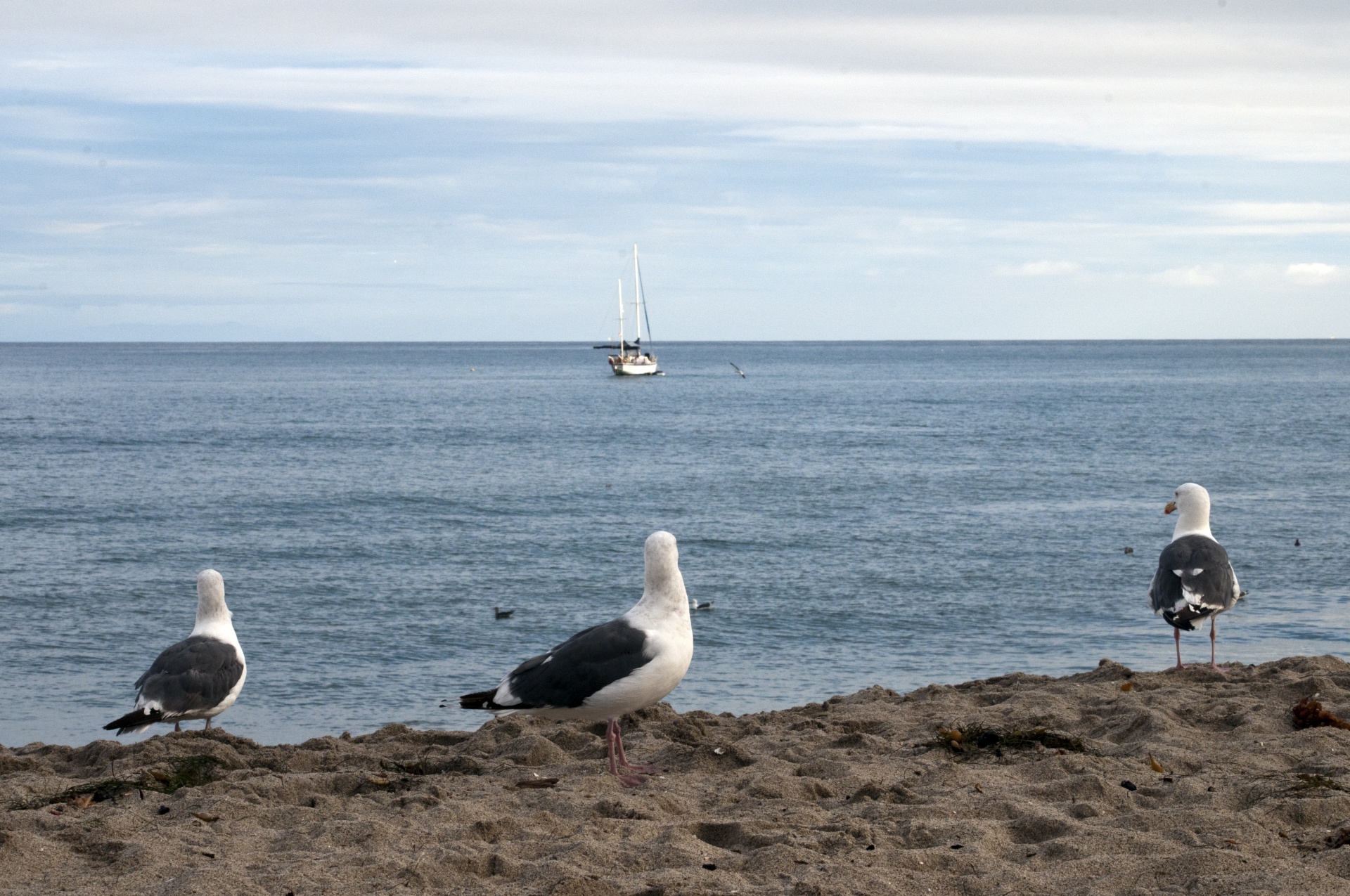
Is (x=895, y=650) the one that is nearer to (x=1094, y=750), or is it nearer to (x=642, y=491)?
(x=1094, y=750)

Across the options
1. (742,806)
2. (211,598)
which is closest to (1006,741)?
(742,806)

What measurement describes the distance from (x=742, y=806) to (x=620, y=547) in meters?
18.0

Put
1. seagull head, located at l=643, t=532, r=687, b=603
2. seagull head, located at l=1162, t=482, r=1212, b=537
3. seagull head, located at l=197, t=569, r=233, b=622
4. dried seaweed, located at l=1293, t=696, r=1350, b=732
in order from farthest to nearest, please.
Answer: seagull head, located at l=1162, t=482, r=1212, b=537 → seagull head, located at l=197, t=569, r=233, b=622 → dried seaweed, located at l=1293, t=696, r=1350, b=732 → seagull head, located at l=643, t=532, r=687, b=603

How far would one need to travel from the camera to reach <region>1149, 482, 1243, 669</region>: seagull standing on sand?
1010 centimetres

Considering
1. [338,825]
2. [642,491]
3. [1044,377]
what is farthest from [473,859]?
[1044,377]

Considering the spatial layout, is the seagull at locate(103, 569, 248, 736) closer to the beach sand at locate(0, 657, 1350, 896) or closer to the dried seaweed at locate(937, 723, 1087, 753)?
the beach sand at locate(0, 657, 1350, 896)

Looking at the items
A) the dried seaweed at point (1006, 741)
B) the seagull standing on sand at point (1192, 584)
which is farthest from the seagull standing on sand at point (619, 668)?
the seagull standing on sand at point (1192, 584)

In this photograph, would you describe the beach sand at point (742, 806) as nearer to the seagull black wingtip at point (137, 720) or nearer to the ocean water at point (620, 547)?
the seagull black wingtip at point (137, 720)

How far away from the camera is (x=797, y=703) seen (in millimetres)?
12695

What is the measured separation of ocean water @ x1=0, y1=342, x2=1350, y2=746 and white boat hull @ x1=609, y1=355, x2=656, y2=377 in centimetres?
5516

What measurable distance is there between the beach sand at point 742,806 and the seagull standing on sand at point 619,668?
0.36 m

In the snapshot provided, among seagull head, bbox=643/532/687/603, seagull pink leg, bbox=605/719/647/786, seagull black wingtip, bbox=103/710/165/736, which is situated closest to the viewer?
seagull pink leg, bbox=605/719/647/786

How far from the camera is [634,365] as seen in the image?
387ft

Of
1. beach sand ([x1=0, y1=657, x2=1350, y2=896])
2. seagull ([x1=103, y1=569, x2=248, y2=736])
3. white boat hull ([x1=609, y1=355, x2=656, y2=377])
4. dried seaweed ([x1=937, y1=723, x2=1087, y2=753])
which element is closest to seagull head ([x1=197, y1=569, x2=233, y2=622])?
seagull ([x1=103, y1=569, x2=248, y2=736])
